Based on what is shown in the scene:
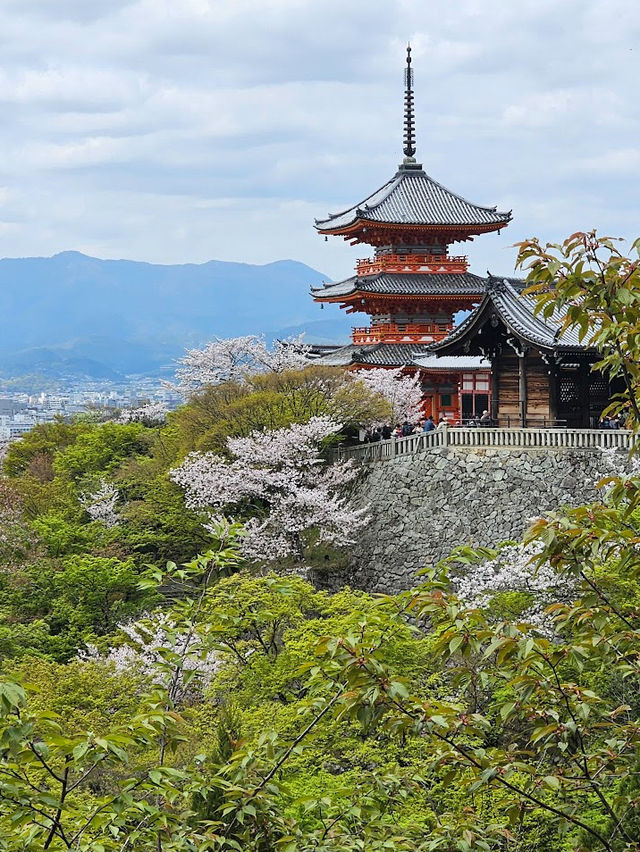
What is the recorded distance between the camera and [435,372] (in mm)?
34344

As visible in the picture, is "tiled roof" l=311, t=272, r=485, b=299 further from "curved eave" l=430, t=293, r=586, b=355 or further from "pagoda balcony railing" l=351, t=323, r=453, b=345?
"curved eave" l=430, t=293, r=586, b=355

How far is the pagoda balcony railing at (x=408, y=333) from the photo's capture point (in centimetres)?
3841

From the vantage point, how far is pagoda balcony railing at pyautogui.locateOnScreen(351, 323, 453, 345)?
38.4m

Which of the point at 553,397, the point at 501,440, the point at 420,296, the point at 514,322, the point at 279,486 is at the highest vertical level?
the point at 420,296

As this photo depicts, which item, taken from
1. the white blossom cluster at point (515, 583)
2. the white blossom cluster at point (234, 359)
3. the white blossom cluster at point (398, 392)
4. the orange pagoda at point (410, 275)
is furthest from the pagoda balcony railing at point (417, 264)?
the white blossom cluster at point (515, 583)

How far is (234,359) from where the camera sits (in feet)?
137

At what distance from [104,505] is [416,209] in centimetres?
1520

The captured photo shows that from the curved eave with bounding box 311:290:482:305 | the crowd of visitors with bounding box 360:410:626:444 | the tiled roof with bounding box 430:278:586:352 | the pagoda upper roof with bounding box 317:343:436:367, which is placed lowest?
the crowd of visitors with bounding box 360:410:626:444

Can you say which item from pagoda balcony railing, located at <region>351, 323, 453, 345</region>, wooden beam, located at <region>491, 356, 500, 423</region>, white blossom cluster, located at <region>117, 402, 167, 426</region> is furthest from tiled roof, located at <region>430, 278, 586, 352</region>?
white blossom cluster, located at <region>117, 402, 167, 426</region>

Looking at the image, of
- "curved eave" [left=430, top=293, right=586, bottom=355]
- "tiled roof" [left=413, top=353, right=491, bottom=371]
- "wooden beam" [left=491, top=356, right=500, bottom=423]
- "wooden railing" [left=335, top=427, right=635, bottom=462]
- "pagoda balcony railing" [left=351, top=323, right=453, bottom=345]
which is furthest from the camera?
"pagoda balcony railing" [left=351, top=323, right=453, bottom=345]

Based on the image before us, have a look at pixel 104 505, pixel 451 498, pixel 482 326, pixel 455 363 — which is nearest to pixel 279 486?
pixel 451 498

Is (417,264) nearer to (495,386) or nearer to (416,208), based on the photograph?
(416,208)

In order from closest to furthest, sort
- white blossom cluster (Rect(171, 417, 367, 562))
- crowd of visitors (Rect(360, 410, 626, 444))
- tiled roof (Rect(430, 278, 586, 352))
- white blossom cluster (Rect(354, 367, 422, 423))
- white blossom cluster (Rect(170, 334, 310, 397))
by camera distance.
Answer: tiled roof (Rect(430, 278, 586, 352)) → white blossom cluster (Rect(171, 417, 367, 562)) → crowd of visitors (Rect(360, 410, 626, 444)) → white blossom cluster (Rect(354, 367, 422, 423)) → white blossom cluster (Rect(170, 334, 310, 397))

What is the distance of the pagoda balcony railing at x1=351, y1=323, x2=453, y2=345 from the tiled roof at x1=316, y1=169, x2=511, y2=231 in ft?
11.4
